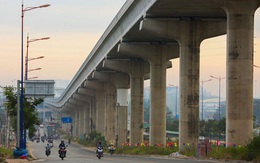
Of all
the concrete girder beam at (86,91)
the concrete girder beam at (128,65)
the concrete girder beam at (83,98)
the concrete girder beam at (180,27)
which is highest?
the concrete girder beam at (180,27)

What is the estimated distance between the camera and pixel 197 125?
59812 mm

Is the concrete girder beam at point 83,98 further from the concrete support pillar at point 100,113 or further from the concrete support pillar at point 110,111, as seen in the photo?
the concrete support pillar at point 110,111

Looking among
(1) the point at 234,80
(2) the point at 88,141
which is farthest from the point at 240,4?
(2) the point at 88,141

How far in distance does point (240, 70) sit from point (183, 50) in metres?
14.2

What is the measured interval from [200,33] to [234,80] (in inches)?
573

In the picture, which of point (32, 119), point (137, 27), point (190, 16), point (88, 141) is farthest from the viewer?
point (88, 141)

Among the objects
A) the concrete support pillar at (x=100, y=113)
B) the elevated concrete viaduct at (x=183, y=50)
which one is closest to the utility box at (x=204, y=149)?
the elevated concrete viaduct at (x=183, y=50)

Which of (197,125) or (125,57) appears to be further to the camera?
(125,57)

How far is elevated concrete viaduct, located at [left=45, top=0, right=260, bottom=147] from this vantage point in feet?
148

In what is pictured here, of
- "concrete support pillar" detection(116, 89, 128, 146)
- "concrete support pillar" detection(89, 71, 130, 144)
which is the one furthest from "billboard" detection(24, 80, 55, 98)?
"concrete support pillar" detection(116, 89, 128, 146)

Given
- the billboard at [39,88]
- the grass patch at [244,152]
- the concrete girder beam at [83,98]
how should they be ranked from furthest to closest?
1. the concrete girder beam at [83,98]
2. the billboard at [39,88]
3. the grass patch at [244,152]

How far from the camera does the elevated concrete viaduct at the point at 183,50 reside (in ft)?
148

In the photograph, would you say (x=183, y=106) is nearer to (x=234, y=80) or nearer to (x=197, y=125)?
(x=197, y=125)

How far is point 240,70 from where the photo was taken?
45000 millimetres
